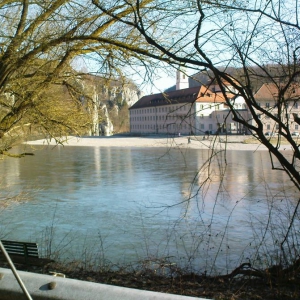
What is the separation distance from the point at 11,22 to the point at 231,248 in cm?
523

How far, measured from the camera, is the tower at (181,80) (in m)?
5.76

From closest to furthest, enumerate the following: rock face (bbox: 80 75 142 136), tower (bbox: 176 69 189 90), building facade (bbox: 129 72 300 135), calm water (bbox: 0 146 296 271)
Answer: building facade (bbox: 129 72 300 135), tower (bbox: 176 69 189 90), calm water (bbox: 0 146 296 271), rock face (bbox: 80 75 142 136)

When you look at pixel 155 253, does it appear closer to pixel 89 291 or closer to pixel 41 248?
pixel 41 248

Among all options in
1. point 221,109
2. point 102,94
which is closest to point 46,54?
point 102,94

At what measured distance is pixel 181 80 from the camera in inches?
239

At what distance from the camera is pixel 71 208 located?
12422 millimetres

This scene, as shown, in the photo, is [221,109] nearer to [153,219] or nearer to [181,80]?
[181,80]

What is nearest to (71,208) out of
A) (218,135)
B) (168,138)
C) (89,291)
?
(168,138)

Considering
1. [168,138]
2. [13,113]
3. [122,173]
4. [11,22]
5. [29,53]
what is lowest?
[122,173]

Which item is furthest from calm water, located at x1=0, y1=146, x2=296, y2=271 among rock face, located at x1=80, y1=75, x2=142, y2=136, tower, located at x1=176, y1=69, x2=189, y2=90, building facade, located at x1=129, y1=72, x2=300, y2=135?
rock face, located at x1=80, y1=75, x2=142, y2=136

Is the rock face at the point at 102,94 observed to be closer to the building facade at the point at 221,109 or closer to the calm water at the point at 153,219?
the calm water at the point at 153,219

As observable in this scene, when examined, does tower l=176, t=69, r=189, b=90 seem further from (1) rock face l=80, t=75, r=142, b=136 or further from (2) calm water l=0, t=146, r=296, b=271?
(1) rock face l=80, t=75, r=142, b=136

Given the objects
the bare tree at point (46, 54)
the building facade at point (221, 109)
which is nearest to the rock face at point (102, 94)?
the bare tree at point (46, 54)

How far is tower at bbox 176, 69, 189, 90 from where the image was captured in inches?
227
